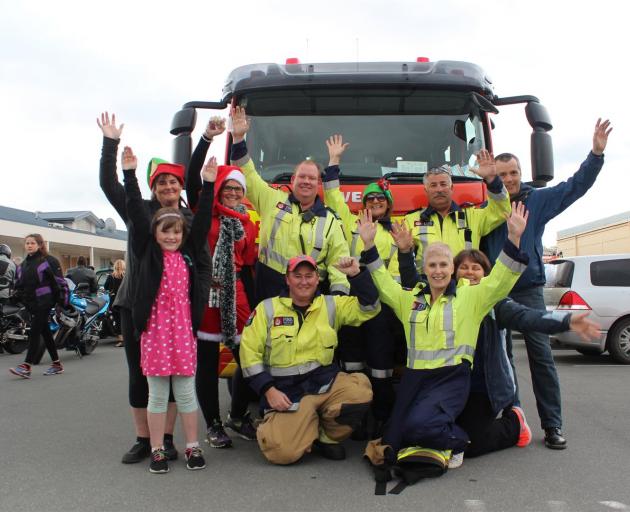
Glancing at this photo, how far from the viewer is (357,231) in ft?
14.4

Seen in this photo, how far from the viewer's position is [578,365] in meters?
8.70

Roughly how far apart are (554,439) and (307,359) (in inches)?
71.0

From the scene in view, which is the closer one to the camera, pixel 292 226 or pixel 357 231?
pixel 292 226

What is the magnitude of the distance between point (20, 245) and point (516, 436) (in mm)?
35519

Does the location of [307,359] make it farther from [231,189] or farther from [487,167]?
[487,167]

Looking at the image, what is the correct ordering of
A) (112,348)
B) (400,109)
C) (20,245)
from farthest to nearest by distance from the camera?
(20,245) → (112,348) → (400,109)

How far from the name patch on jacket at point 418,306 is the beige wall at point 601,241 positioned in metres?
33.4

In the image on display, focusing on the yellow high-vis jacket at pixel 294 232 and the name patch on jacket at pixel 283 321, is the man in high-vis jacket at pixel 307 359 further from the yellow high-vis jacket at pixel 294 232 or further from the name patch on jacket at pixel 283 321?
the yellow high-vis jacket at pixel 294 232

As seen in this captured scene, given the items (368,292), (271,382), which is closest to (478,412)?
(368,292)

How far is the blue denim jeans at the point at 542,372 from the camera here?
419cm

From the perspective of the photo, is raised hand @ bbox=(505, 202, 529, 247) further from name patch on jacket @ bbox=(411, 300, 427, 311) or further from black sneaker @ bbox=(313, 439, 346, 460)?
black sneaker @ bbox=(313, 439, 346, 460)

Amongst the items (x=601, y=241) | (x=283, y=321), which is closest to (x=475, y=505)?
(x=283, y=321)

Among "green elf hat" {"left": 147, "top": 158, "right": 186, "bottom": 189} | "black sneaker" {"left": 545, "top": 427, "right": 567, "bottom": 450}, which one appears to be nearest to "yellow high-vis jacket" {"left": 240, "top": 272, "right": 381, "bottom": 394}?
"green elf hat" {"left": 147, "top": 158, "right": 186, "bottom": 189}

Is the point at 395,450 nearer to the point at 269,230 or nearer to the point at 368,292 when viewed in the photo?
the point at 368,292
